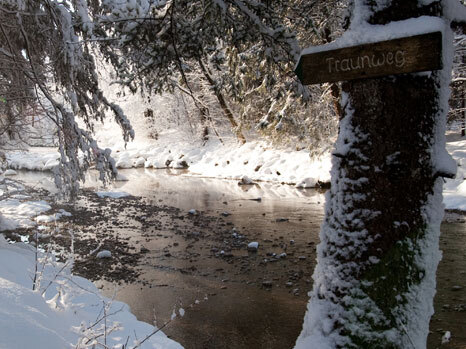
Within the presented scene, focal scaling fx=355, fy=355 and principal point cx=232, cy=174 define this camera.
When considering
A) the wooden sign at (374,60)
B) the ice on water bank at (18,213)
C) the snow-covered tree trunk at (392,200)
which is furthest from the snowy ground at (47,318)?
the ice on water bank at (18,213)

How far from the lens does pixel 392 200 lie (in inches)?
87.0

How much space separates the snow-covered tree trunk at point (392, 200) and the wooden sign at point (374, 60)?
3.6 inches

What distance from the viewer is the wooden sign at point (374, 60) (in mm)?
1972

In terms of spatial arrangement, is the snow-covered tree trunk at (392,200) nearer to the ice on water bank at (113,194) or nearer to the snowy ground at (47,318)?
the snowy ground at (47,318)

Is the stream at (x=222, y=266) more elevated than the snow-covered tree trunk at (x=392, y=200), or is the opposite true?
the snow-covered tree trunk at (x=392, y=200)

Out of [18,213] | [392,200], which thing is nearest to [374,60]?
[392,200]

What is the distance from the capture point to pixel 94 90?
5.75m

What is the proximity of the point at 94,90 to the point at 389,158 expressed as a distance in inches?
195

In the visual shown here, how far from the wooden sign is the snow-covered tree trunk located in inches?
3.6

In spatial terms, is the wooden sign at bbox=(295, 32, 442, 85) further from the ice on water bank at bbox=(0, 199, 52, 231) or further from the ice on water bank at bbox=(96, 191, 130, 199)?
the ice on water bank at bbox=(96, 191, 130, 199)

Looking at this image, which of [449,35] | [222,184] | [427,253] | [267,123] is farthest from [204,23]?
[222,184]

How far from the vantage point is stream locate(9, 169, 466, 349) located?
17.3 feet

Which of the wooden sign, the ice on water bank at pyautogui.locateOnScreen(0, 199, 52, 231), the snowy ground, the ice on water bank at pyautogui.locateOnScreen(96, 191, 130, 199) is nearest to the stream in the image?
the snowy ground

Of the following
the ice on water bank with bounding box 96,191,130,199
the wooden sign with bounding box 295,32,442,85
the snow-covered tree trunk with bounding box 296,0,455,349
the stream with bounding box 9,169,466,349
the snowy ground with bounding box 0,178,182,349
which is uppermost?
the wooden sign with bounding box 295,32,442,85
